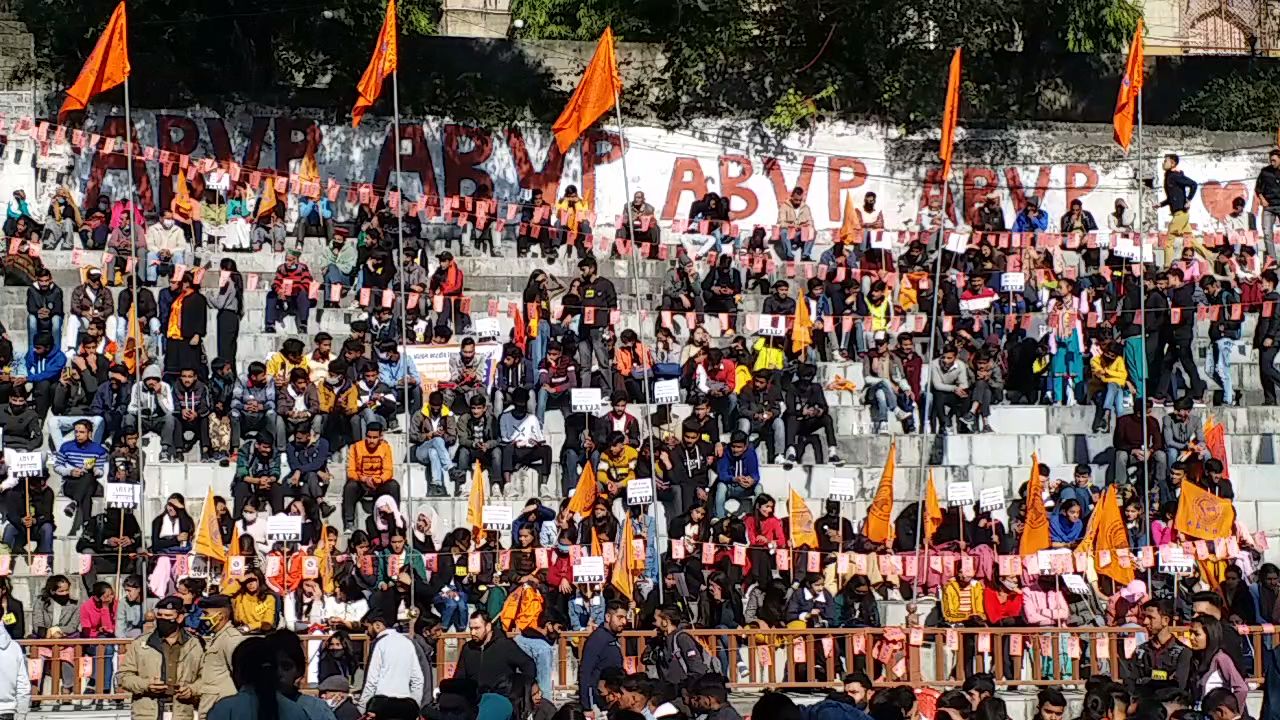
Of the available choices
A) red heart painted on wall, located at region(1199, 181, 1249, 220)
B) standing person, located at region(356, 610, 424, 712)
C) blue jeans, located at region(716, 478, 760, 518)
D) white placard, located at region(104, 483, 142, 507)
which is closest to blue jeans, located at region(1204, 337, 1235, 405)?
red heart painted on wall, located at region(1199, 181, 1249, 220)

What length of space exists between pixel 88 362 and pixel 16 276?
3154mm

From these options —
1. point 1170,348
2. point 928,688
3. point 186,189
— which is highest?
point 186,189

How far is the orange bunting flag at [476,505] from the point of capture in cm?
1994

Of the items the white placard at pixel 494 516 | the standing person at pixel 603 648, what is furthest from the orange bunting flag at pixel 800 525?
the standing person at pixel 603 648

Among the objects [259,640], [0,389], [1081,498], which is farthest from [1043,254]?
[259,640]

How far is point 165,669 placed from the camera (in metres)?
13.3

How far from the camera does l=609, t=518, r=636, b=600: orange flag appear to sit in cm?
1894

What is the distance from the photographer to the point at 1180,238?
26766mm

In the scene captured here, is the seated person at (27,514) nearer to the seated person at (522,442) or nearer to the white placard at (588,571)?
the seated person at (522,442)

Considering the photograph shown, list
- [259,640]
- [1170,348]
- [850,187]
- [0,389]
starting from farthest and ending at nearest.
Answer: [850,187] < [1170,348] < [0,389] < [259,640]

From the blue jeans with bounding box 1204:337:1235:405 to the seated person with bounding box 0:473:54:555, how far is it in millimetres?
11744

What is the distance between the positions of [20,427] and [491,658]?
8.16 metres

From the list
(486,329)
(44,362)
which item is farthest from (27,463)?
(486,329)

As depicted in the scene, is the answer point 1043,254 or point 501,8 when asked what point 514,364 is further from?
point 501,8
